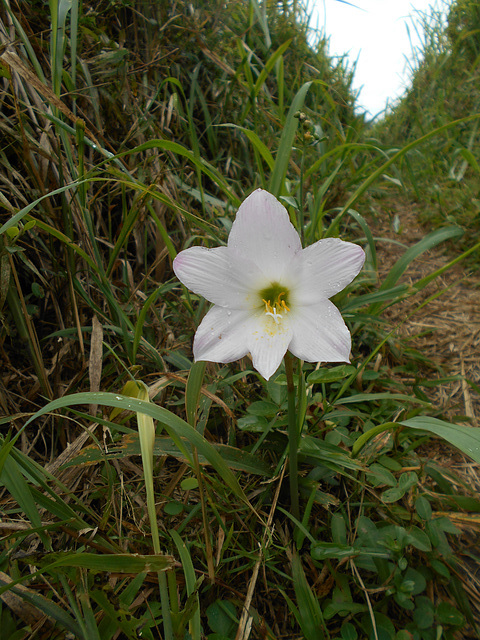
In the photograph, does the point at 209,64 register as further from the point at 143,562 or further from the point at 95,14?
the point at 143,562

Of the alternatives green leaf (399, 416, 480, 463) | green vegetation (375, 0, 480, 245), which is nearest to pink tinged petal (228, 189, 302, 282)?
green leaf (399, 416, 480, 463)

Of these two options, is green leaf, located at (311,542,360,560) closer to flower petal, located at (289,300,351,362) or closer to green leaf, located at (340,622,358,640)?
green leaf, located at (340,622,358,640)

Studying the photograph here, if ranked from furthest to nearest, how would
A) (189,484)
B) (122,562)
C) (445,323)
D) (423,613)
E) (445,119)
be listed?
(445,119)
(445,323)
(189,484)
(423,613)
(122,562)

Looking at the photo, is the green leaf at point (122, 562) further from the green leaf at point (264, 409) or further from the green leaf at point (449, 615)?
the green leaf at point (449, 615)

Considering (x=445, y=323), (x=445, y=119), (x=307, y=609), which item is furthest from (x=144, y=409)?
(x=445, y=119)

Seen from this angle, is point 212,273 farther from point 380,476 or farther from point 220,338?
point 380,476

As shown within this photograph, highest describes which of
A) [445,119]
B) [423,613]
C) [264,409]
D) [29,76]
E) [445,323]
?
[445,119]

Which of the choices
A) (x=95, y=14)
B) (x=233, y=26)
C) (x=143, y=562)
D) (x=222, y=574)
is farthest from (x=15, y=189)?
(x=233, y=26)
